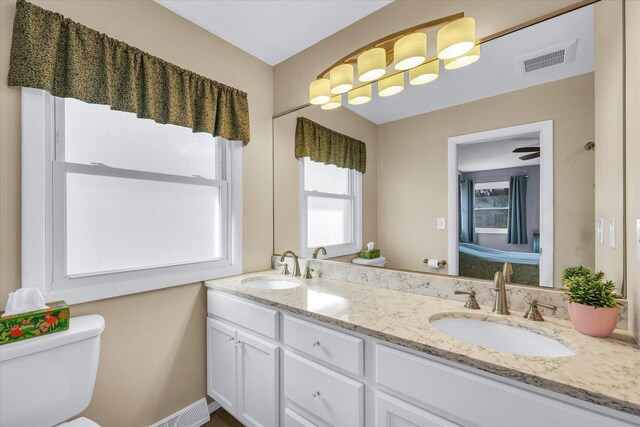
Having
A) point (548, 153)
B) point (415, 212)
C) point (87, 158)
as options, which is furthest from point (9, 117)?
point (548, 153)

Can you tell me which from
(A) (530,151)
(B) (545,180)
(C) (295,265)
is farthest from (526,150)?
(C) (295,265)

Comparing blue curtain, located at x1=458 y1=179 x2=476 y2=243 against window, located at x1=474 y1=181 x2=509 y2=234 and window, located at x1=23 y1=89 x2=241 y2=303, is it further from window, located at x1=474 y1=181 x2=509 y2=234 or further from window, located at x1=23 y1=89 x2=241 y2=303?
window, located at x1=23 y1=89 x2=241 y2=303

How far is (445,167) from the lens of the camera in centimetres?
136

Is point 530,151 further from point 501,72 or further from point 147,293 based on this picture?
point 147,293

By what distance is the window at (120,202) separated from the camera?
1.26m

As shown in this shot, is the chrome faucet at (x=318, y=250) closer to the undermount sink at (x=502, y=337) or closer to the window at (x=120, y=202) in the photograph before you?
the window at (x=120, y=202)

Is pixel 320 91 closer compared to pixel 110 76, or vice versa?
pixel 110 76

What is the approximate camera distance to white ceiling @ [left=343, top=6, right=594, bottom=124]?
1068mm

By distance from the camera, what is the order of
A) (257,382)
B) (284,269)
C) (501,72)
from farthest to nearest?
(284,269) → (257,382) → (501,72)

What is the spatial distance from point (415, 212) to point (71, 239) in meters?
1.74

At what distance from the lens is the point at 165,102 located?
1609 mm

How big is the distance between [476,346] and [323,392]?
652 mm

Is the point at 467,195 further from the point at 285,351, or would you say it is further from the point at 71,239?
the point at 71,239

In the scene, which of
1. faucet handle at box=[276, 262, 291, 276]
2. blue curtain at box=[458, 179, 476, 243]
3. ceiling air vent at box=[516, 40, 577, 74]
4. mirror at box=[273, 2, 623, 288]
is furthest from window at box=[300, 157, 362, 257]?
ceiling air vent at box=[516, 40, 577, 74]
